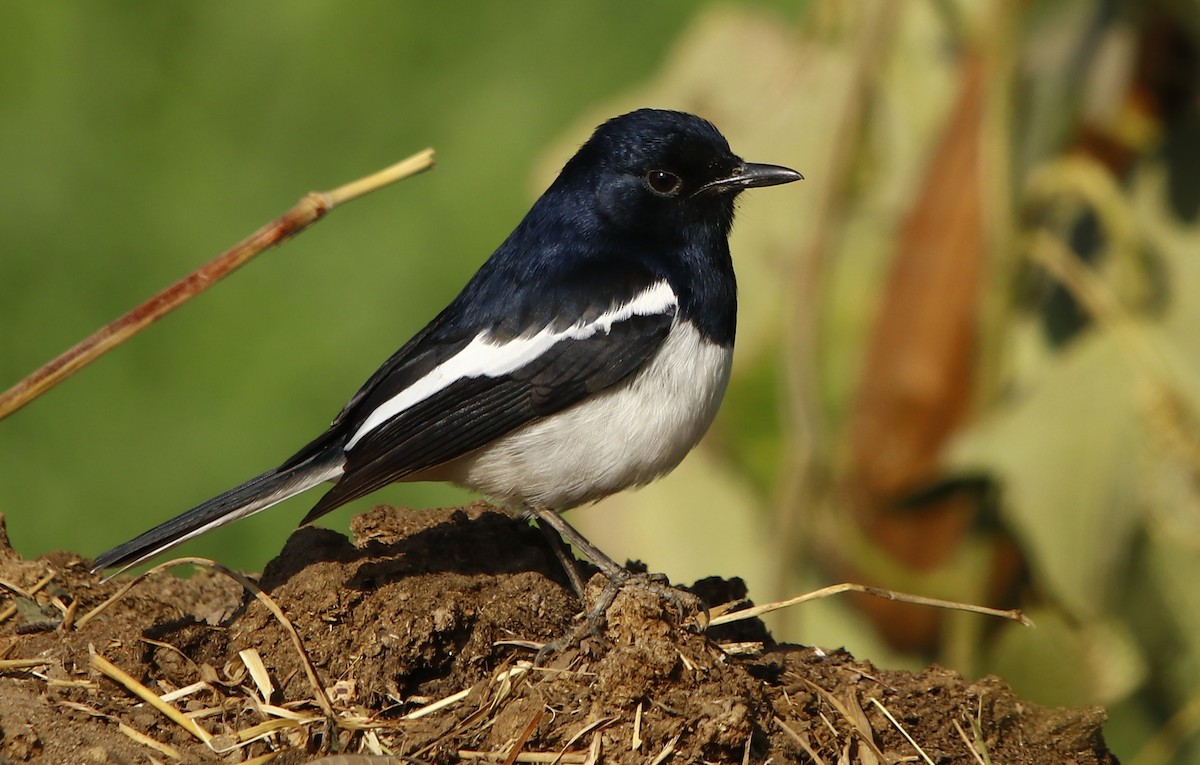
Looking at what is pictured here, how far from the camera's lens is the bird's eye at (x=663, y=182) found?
4.75 m

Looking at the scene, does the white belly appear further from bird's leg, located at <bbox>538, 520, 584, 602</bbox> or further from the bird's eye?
the bird's eye

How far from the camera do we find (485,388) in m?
4.21

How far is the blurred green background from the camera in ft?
18.7

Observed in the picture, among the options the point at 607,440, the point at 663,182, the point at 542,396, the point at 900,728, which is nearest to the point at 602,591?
the point at 607,440

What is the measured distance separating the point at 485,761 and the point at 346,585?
0.68 metres

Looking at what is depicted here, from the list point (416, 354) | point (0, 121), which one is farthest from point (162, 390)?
point (416, 354)

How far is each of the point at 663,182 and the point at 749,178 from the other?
0.29 meters

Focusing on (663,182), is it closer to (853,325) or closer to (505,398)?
(505,398)

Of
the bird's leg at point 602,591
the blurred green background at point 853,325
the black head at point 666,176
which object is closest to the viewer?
the bird's leg at point 602,591

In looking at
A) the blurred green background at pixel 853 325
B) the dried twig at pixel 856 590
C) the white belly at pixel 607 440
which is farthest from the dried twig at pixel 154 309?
the blurred green background at pixel 853 325

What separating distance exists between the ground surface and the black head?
1311 millimetres

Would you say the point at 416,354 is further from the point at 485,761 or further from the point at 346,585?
the point at 485,761

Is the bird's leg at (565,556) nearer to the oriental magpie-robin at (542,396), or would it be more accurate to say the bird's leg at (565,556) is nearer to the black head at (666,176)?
the oriental magpie-robin at (542,396)

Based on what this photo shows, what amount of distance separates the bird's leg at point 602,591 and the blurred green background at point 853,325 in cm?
164
